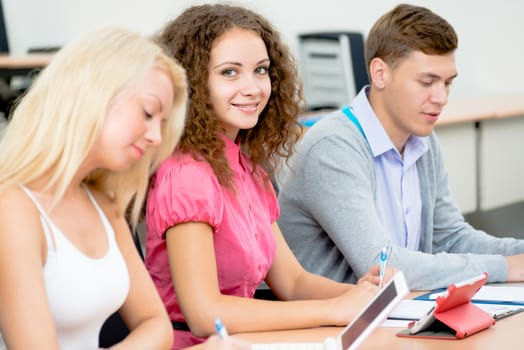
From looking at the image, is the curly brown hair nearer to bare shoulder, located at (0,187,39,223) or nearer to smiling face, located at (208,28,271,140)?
smiling face, located at (208,28,271,140)

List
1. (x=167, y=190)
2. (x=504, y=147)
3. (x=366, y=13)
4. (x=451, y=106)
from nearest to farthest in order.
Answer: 1. (x=167, y=190)
2. (x=504, y=147)
3. (x=451, y=106)
4. (x=366, y=13)

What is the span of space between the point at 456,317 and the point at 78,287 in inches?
26.9

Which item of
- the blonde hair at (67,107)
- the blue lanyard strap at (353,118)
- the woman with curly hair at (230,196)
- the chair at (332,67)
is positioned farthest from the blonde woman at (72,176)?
the chair at (332,67)

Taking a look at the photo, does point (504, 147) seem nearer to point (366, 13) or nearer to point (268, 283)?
point (366, 13)

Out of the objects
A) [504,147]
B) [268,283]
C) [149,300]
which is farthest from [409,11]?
[504,147]

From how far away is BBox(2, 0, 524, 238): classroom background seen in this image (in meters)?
5.68

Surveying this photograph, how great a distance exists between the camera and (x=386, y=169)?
2.31 metres

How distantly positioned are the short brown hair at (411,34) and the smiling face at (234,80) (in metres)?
0.55

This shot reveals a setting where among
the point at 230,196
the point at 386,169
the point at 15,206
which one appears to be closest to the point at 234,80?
the point at 230,196

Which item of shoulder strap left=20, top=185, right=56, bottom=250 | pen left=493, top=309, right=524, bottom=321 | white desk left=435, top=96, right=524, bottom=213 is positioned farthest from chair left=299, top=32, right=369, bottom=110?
shoulder strap left=20, top=185, right=56, bottom=250

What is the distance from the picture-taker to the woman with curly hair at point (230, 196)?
1704 millimetres

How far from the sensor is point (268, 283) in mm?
2062

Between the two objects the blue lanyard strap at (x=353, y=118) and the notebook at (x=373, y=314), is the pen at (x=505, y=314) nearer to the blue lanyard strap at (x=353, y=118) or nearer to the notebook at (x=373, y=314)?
the notebook at (x=373, y=314)

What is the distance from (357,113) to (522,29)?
5430 mm
